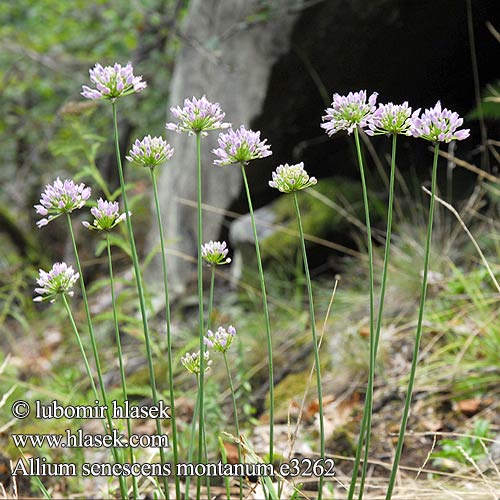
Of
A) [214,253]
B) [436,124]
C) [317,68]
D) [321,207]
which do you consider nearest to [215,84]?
[317,68]

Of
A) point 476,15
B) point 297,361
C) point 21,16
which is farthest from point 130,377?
point 21,16

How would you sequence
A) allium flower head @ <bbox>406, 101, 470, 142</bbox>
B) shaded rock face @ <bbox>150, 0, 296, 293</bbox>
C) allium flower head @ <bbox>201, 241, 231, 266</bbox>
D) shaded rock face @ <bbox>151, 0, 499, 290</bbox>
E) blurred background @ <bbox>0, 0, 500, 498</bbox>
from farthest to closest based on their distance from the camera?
1. shaded rock face @ <bbox>150, 0, 296, 293</bbox>
2. shaded rock face @ <bbox>151, 0, 499, 290</bbox>
3. blurred background @ <bbox>0, 0, 500, 498</bbox>
4. allium flower head @ <bbox>201, 241, 231, 266</bbox>
5. allium flower head @ <bbox>406, 101, 470, 142</bbox>

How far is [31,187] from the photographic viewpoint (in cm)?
554

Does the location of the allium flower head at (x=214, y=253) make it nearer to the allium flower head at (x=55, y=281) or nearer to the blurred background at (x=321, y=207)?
the allium flower head at (x=55, y=281)

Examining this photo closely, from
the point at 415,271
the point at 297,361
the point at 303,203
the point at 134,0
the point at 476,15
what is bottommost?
the point at 297,361

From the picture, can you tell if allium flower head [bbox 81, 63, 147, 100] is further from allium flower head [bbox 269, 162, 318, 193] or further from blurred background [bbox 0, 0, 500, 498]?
blurred background [bbox 0, 0, 500, 498]

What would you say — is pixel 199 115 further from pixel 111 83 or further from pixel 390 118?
pixel 390 118

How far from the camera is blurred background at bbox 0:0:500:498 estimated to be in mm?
2186

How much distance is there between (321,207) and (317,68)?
27.1 inches

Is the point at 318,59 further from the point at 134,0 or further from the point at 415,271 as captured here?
the point at 134,0

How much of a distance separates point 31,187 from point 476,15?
3.87m

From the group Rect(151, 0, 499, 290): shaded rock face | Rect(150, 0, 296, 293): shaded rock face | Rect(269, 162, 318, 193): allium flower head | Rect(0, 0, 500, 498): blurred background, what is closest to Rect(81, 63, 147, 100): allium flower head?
Rect(269, 162, 318, 193): allium flower head

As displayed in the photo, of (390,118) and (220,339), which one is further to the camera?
(220,339)

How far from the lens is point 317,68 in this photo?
3.14 meters
